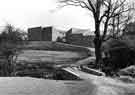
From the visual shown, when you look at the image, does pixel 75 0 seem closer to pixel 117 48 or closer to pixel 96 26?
pixel 96 26

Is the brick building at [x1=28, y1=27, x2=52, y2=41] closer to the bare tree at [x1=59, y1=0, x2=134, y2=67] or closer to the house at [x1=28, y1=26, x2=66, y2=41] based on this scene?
the house at [x1=28, y1=26, x2=66, y2=41]

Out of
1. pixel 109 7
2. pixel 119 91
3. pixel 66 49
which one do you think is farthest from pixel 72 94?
pixel 66 49

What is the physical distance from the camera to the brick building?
2327 inches

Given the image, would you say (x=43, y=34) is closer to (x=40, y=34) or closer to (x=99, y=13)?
(x=40, y=34)

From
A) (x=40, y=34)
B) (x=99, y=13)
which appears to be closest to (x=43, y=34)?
(x=40, y=34)

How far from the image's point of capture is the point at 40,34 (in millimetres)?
60312

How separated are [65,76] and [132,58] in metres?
6.07

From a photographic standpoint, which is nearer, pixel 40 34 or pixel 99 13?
pixel 99 13

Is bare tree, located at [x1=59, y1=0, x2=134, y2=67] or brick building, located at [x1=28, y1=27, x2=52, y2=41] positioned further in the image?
brick building, located at [x1=28, y1=27, x2=52, y2=41]

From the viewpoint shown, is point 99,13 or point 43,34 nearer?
point 99,13

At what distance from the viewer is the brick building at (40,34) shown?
59.1 m

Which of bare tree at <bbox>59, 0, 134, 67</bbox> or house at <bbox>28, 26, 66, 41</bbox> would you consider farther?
house at <bbox>28, 26, 66, 41</bbox>

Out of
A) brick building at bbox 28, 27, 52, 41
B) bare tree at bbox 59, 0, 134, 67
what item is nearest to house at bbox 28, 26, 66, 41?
brick building at bbox 28, 27, 52, 41

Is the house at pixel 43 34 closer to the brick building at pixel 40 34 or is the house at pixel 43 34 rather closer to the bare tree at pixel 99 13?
the brick building at pixel 40 34
